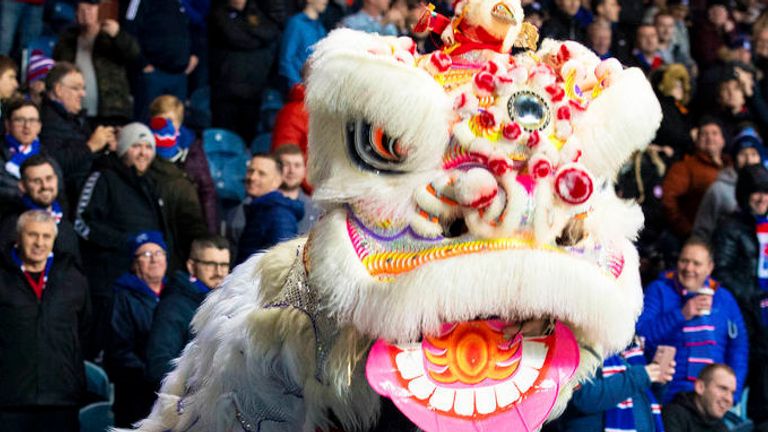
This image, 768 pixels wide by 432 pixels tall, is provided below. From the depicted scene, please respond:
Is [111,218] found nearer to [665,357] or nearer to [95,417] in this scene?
[95,417]

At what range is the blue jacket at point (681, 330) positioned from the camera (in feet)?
29.2

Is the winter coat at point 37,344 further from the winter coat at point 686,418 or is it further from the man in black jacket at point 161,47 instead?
the man in black jacket at point 161,47

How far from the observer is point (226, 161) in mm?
11000

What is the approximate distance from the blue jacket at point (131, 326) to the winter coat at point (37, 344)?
0.20 meters

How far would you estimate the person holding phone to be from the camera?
893 cm

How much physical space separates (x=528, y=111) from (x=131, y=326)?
448 cm

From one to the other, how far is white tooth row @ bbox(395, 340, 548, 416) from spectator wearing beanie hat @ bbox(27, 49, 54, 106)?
22.5ft

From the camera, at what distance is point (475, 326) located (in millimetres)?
4215

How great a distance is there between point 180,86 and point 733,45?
5363mm

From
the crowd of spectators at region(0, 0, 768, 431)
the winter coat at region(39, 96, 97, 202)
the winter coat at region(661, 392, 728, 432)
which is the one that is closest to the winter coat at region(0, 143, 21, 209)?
the crowd of spectators at region(0, 0, 768, 431)

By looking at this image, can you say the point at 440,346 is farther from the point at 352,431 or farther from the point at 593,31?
the point at 593,31

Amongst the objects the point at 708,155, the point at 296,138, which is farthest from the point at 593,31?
the point at 296,138

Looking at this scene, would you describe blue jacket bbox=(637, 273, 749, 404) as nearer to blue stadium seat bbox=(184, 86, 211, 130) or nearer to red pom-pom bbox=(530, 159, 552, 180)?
blue stadium seat bbox=(184, 86, 211, 130)

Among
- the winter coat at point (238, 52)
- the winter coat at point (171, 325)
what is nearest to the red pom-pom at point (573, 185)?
the winter coat at point (171, 325)
